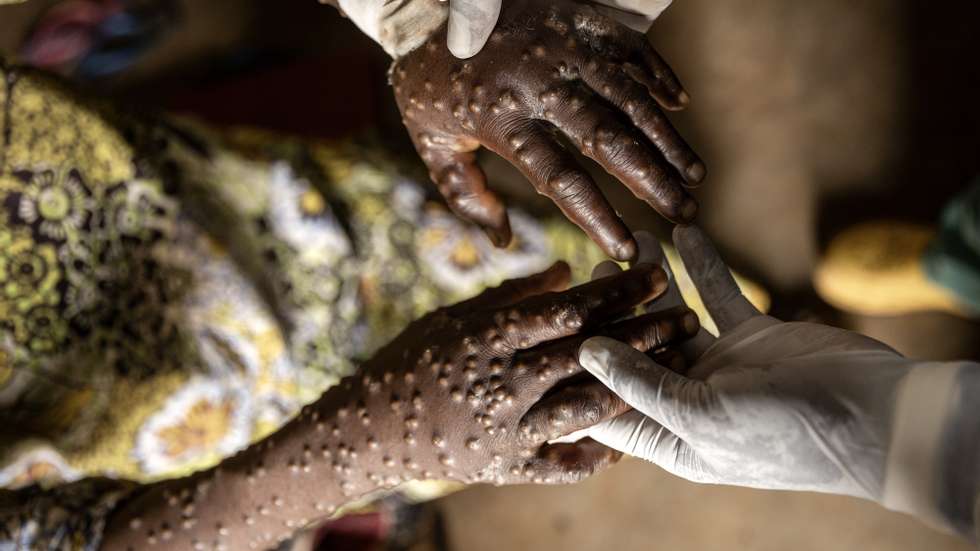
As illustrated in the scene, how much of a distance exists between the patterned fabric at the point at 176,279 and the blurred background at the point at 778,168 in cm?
24

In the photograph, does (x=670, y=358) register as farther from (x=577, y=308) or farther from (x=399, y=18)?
(x=399, y=18)

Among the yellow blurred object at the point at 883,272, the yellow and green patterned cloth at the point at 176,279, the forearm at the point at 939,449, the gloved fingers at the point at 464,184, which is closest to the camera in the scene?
the forearm at the point at 939,449

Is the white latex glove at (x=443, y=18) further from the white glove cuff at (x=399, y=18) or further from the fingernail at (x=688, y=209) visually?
the fingernail at (x=688, y=209)

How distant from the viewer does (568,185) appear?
2.29 feet

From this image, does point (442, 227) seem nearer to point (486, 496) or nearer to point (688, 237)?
point (688, 237)

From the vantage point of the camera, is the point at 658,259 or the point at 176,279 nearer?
the point at 658,259

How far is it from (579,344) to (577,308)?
3 centimetres

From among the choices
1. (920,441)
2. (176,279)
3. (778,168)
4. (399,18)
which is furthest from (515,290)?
(778,168)

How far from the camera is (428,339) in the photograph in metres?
0.80

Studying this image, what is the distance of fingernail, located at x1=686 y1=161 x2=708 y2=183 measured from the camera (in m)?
0.69

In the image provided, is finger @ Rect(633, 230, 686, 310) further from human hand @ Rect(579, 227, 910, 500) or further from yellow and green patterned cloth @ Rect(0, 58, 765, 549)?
yellow and green patterned cloth @ Rect(0, 58, 765, 549)

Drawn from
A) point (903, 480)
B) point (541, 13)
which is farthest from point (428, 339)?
point (903, 480)

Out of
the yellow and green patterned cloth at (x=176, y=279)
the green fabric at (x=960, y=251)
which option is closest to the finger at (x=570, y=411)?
the yellow and green patterned cloth at (x=176, y=279)

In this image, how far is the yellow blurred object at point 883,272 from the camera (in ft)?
4.54
